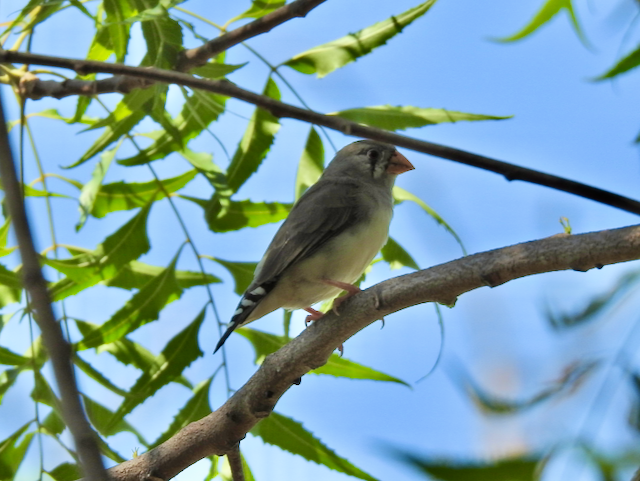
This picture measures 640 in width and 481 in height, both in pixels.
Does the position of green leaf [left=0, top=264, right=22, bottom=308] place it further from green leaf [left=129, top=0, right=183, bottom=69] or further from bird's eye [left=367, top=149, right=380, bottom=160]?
bird's eye [left=367, top=149, right=380, bottom=160]

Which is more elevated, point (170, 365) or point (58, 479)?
point (170, 365)

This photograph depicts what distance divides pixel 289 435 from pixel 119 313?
0.94 meters

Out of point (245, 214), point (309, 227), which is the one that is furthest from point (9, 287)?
point (309, 227)

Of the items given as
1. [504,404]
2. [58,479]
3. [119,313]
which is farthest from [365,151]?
[504,404]

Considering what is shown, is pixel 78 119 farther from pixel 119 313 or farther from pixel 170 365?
pixel 170 365

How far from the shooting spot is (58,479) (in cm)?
276

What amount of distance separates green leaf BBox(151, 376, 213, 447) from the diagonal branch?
164cm

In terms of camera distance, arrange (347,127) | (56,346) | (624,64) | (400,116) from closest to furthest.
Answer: (56,346)
(347,127)
(624,64)
(400,116)

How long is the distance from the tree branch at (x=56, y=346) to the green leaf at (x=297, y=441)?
6.41 feet

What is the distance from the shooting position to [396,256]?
9.57 ft

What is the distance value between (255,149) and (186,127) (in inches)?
18.9

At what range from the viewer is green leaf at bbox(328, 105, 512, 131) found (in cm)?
280

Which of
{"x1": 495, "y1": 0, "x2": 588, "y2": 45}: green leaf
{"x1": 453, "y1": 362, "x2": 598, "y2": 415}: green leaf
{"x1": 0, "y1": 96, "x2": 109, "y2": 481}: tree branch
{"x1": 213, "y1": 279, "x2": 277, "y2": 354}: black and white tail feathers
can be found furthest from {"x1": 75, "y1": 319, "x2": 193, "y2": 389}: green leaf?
{"x1": 453, "y1": 362, "x2": 598, "y2": 415}: green leaf

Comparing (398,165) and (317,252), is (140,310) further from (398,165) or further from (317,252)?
(398,165)
